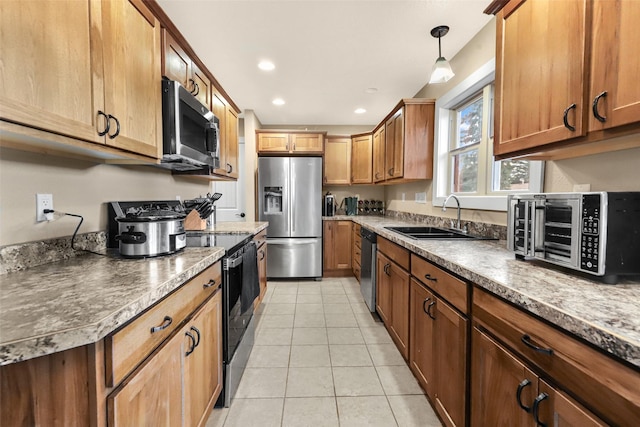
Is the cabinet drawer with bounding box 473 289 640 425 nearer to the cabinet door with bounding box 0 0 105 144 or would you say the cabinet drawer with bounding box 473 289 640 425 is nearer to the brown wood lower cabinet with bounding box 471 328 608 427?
the brown wood lower cabinet with bounding box 471 328 608 427

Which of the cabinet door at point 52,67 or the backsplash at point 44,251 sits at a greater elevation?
the cabinet door at point 52,67

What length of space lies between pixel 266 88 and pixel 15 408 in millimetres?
3267

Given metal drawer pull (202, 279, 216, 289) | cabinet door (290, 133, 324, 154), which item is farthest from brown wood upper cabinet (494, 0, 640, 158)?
cabinet door (290, 133, 324, 154)

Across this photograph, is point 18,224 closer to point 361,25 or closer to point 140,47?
point 140,47

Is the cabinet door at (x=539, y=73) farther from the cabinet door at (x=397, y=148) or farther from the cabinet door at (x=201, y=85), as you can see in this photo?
the cabinet door at (x=201, y=85)

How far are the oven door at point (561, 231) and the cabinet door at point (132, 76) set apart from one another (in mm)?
1810

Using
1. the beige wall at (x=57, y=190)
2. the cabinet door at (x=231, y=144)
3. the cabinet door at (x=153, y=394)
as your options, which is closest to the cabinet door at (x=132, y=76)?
the beige wall at (x=57, y=190)

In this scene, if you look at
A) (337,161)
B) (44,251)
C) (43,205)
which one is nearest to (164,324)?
(44,251)

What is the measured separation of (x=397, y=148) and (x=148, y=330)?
115 inches

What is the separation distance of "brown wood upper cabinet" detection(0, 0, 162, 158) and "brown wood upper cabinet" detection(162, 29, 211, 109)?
8 centimetres

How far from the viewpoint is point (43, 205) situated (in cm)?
113

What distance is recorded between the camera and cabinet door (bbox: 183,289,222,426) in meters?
1.08

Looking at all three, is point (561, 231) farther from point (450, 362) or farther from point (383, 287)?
point (383, 287)

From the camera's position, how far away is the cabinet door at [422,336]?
1.43m
